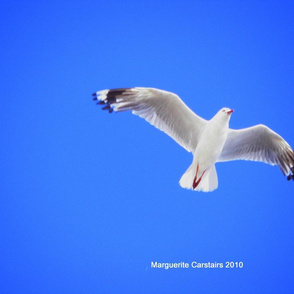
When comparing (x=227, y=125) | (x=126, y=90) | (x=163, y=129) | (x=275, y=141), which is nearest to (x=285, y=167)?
(x=275, y=141)

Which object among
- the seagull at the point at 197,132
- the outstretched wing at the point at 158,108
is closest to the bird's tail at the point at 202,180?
the seagull at the point at 197,132

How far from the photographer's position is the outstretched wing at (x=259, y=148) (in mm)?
4617

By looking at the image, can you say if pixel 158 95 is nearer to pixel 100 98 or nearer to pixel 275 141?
pixel 100 98

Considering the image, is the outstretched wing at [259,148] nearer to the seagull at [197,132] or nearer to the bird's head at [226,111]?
the seagull at [197,132]

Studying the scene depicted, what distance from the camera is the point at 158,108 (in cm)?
438

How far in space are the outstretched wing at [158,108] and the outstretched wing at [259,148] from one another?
1.30ft

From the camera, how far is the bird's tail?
445 centimetres

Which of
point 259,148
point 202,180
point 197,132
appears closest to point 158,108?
point 197,132

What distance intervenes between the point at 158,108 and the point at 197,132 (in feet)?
1.46

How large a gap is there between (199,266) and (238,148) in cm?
125

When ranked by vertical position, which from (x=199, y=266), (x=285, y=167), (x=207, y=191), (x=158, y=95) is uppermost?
(x=158, y=95)

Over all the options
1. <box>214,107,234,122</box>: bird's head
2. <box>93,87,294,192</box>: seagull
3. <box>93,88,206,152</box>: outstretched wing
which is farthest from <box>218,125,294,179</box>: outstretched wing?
<box>93,88,206,152</box>: outstretched wing

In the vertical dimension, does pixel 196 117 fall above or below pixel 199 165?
above

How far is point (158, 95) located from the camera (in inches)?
169
